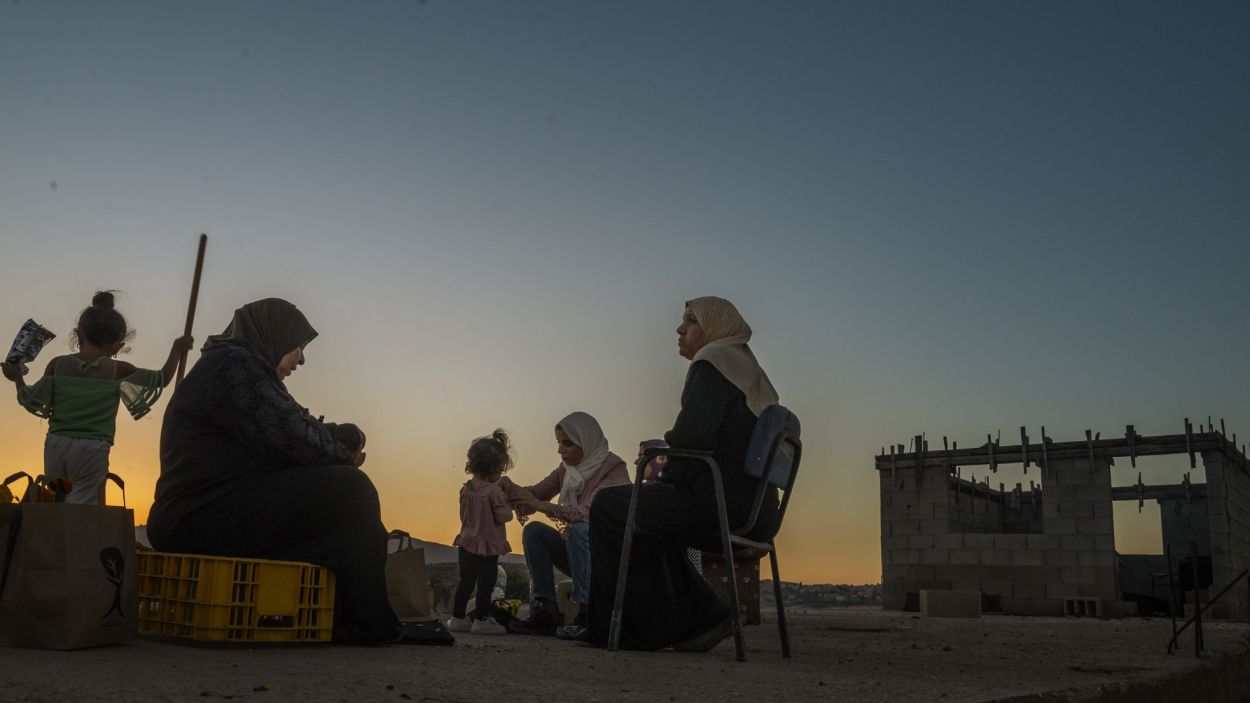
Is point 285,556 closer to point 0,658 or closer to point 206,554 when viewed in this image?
point 206,554

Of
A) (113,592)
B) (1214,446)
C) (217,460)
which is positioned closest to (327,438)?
(217,460)

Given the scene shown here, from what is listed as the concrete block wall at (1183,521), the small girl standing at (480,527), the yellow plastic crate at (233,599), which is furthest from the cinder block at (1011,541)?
the yellow plastic crate at (233,599)

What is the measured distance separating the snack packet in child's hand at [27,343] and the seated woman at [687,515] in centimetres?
304

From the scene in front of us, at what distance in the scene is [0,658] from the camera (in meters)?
2.52

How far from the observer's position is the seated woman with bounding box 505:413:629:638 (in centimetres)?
545

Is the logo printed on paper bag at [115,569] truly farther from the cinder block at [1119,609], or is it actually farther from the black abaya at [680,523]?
the cinder block at [1119,609]

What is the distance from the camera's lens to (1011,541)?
18.0 m

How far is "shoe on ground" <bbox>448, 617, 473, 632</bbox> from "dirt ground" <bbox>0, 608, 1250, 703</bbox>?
1332 millimetres

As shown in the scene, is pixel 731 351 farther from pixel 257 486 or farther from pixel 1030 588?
pixel 1030 588

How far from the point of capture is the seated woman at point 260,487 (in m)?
3.29

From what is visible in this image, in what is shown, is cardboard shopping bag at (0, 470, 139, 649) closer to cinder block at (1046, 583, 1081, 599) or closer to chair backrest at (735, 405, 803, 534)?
chair backrest at (735, 405, 803, 534)

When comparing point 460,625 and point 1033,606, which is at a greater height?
point 460,625

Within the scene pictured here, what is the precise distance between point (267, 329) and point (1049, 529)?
1713 centimetres

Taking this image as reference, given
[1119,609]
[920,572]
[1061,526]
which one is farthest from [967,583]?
[1119,609]
